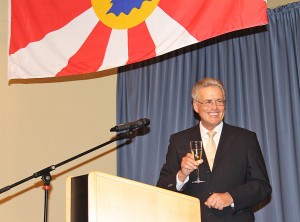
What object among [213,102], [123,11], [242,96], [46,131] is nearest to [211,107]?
[213,102]

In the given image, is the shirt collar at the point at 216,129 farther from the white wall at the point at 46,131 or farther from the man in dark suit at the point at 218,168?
the white wall at the point at 46,131

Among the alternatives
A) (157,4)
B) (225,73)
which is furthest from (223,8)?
(225,73)

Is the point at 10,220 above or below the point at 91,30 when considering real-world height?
below

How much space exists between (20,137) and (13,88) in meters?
0.46

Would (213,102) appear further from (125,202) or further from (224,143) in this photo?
(125,202)

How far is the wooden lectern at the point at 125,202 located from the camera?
1742 millimetres

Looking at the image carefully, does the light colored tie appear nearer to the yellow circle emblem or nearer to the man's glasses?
the man's glasses

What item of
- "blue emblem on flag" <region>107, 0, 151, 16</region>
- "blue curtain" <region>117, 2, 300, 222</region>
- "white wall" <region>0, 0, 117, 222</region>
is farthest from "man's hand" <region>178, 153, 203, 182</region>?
"white wall" <region>0, 0, 117, 222</region>

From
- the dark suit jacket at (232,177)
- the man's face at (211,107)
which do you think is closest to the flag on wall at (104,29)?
the man's face at (211,107)

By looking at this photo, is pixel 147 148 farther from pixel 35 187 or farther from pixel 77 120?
pixel 35 187

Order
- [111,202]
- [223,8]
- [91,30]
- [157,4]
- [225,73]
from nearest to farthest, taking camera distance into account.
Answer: [111,202], [223,8], [157,4], [91,30], [225,73]

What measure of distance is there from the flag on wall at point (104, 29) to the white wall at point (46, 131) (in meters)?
0.40

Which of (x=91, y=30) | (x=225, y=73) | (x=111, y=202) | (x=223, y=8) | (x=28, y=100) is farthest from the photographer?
(x=28, y=100)

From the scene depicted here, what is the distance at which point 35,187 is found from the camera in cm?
424
